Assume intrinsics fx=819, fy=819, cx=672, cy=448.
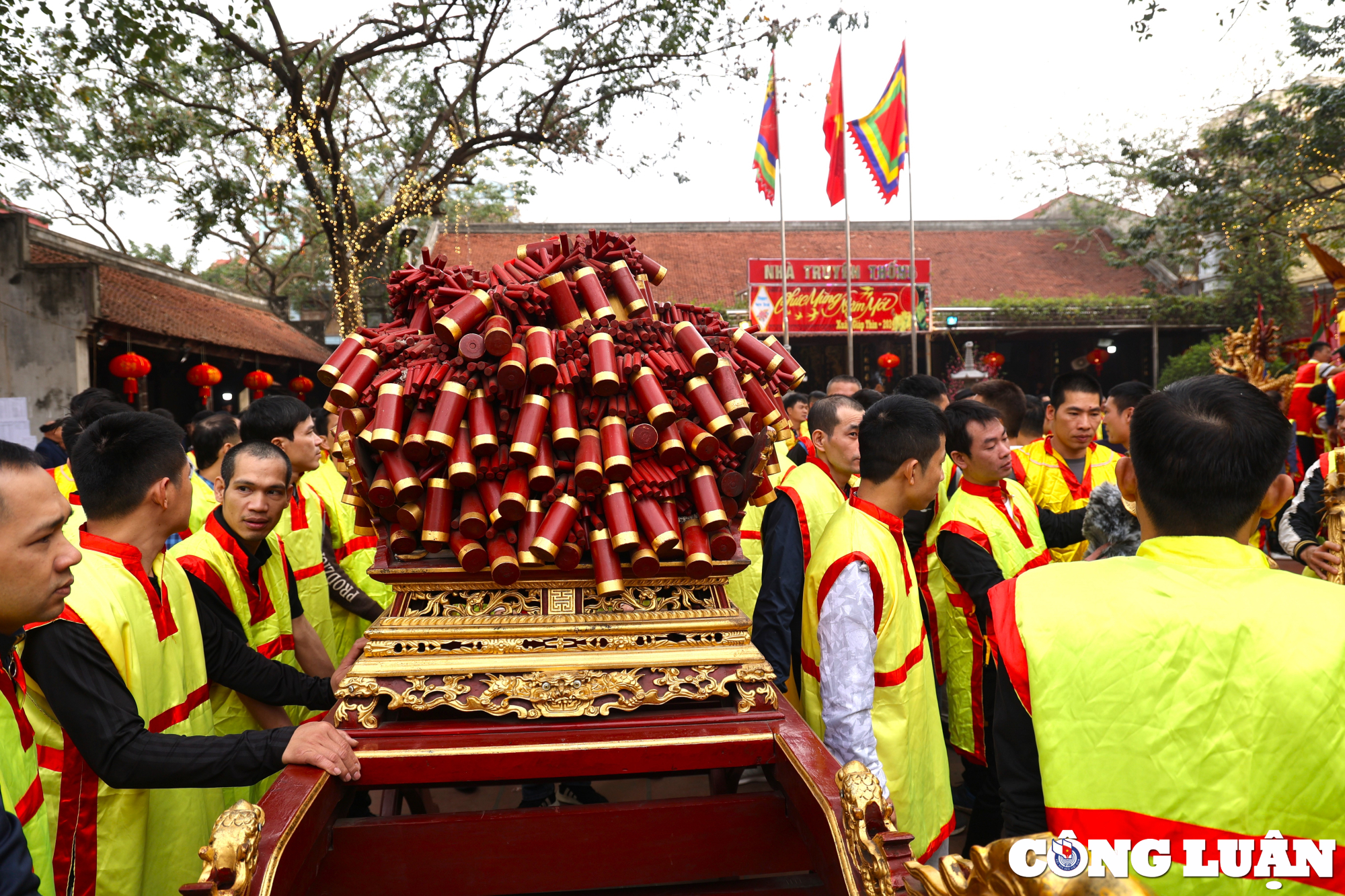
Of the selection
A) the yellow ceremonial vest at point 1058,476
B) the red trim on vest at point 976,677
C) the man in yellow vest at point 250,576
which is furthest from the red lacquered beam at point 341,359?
the yellow ceremonial vest at point 1058,476

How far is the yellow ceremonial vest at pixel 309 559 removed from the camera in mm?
3762

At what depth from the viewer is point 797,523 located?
289 centimetres

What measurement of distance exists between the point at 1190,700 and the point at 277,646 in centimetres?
287

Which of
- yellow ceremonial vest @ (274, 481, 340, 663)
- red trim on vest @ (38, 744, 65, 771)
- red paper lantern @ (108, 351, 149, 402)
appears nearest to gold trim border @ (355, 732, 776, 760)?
red trim on vest @ (38, 744, 65, 771)

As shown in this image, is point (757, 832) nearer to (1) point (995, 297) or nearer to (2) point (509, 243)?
(1) point (995, 297)

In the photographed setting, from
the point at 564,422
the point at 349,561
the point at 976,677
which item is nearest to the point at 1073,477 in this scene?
the point at 976,677

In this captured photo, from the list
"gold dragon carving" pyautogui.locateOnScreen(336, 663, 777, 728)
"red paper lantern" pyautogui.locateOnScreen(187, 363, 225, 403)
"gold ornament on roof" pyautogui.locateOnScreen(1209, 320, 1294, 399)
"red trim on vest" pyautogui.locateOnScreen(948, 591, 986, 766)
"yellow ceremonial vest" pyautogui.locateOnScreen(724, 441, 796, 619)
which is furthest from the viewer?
"red paper lantern" pyautogui.locateOnScreen(187, 363, 225, 403)

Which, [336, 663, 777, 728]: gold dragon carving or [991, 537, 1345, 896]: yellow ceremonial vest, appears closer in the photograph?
[991, 537, 1345, 896]: yellow ceremonial vest

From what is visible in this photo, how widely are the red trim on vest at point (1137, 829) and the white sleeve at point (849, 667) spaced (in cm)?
95

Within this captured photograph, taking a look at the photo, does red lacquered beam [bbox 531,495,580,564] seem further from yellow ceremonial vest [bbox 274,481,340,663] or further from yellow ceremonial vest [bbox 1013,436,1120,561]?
yellow ceremonial vest [bbox 1013,436,1120,561]

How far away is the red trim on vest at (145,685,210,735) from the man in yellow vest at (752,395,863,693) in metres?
1.60

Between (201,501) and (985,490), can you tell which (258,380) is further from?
(985,490)

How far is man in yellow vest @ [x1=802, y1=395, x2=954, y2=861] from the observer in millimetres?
2414

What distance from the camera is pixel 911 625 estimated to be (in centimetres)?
265
